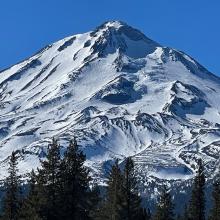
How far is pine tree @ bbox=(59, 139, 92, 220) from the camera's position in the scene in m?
54.0

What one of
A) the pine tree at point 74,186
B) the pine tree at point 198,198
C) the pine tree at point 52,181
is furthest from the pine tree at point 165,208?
the pine tree at point 52,181

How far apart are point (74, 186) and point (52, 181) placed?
4.89 ft

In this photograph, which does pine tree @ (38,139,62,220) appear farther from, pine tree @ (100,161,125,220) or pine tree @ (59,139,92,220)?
pine tree @ (100,161,125,220)

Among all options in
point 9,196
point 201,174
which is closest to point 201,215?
point 201,174

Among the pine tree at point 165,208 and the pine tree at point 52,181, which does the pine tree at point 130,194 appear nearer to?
the pine tree at point 52,181

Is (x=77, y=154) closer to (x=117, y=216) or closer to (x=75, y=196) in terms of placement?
(x=75, y=196)

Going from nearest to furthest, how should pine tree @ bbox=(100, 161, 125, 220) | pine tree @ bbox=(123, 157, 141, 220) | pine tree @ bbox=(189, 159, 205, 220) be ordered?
pine tree @ bbox=(123, 157, 141, 220), pine tree @ bbox=(100, 161, 125, 220), pine tree @ bbox=(189, 159, 205, 220)

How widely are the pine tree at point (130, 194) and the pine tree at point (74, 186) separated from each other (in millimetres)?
6915

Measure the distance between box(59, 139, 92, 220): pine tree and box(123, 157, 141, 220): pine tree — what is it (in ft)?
22.7

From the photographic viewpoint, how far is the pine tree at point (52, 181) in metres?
53.5

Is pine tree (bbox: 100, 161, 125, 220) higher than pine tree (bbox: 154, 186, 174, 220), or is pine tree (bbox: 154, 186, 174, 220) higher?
pine tree (bbox: 154, 186, 174, 220)

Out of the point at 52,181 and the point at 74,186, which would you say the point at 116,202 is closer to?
the point at 74,186

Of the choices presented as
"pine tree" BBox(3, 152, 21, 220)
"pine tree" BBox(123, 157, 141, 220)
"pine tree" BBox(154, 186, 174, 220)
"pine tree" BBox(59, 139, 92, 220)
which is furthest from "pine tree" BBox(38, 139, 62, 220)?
"pine tree" BBox(154, 186, 174, 220)

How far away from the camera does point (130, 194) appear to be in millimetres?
62250
